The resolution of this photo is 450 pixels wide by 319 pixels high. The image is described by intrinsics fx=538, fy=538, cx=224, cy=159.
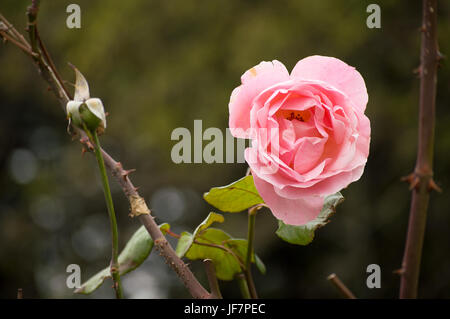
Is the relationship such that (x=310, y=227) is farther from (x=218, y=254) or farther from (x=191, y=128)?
(x=191, y=128)

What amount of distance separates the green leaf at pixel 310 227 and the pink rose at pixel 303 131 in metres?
0.03

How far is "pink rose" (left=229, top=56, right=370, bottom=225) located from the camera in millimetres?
235

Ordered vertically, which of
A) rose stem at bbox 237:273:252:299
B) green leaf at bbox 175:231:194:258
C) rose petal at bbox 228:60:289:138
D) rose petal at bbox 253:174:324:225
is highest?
rose petal at bbox 228:60:289:138

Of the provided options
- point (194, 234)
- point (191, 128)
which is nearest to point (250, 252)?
point (194, 234)

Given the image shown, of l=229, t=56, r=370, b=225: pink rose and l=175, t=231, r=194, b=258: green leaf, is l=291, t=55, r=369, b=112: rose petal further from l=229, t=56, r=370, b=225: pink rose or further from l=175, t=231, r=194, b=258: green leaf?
l=175, t=231, r=194, b=258: green leaf

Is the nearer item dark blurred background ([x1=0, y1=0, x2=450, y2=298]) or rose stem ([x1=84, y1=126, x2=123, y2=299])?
rose stem ([x1=84, y1=126, x2=123, y2=299])

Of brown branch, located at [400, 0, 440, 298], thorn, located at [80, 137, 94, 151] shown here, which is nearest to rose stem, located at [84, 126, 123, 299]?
thorn, located at [80, 137, 94, 151]

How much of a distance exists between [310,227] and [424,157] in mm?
94

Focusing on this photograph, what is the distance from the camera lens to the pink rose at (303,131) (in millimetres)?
235

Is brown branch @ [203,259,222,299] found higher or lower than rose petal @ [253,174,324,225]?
lower

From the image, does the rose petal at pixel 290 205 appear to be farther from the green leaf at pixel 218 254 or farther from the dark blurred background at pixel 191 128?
the dark blurred background at pixel 191 128

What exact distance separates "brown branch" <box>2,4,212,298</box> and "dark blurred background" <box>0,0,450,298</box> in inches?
50.1

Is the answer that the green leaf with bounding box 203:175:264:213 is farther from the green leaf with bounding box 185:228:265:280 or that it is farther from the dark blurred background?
the dark blurred background
